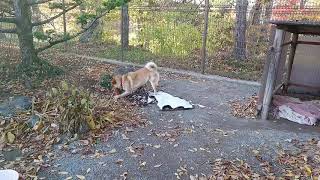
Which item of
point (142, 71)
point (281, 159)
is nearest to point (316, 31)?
point (281, 159)

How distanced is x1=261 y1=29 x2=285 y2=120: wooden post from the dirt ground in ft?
0.92

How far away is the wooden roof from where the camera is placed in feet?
16.2

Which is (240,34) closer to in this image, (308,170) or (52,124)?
(308,170)

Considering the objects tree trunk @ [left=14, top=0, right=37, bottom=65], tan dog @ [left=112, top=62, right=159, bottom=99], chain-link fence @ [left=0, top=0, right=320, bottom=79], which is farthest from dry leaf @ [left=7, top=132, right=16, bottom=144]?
chain-link fence @ [left=0, top=0, right=320, bottom=79]

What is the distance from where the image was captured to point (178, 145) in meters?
4.70

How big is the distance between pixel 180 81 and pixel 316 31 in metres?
3.35

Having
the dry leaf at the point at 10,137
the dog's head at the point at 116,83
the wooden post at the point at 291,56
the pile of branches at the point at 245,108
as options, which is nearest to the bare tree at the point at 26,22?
the dog's head at the point at 116,83

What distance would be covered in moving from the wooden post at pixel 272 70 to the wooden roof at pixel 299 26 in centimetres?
14

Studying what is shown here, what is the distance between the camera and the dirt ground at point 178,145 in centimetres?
411

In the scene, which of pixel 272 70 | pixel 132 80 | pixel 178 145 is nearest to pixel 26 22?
pixel 132 80

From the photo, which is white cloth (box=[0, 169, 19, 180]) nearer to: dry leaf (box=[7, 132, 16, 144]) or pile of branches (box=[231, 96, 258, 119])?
dry leaf (box=[7, 132, 16, 144])

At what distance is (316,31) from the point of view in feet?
18.8

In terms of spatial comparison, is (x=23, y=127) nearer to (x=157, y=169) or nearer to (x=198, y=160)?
(x=157, y=169)

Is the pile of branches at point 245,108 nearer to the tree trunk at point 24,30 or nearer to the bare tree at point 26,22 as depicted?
the bare tree at point 26,22
